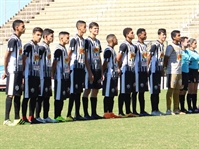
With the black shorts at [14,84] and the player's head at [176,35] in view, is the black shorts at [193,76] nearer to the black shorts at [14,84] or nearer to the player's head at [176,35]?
the player's head at [176,35]

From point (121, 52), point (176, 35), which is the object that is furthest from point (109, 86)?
point (176, 35)

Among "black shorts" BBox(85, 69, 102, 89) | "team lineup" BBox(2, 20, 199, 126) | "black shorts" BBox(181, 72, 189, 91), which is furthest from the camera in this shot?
"black shorts" BBox(181, 72, 189, 91)

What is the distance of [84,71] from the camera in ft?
44.9

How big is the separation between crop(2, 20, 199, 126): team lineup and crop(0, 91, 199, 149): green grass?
0.84 metres

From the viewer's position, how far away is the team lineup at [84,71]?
41.1ft

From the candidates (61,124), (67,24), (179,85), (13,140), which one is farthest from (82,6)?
(13,140)

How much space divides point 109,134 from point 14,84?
2.67 metres

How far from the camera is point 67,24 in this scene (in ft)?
135

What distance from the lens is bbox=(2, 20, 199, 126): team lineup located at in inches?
493

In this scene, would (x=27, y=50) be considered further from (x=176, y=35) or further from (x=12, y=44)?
(x=176, y=35)

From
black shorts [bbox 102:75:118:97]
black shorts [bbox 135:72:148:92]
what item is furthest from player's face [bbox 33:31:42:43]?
black shorts [bbox 135:72:148:92]

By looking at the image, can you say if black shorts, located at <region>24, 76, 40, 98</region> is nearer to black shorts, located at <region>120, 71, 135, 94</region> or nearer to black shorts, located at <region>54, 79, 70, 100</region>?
black shorts, located at <region>54, 79, 70, 100</region>

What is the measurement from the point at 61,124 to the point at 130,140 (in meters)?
3.02

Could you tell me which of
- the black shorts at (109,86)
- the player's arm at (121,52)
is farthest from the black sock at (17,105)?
the player's arm at (121,52)
